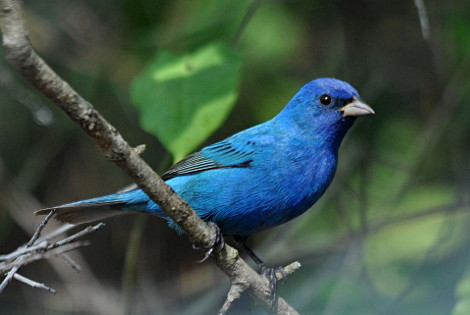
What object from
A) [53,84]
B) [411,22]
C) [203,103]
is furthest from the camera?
[411,22]

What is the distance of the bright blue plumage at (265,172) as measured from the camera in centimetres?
386

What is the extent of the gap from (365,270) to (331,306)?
1262 mm

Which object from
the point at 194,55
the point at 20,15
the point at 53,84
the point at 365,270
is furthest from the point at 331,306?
the point at 20,15

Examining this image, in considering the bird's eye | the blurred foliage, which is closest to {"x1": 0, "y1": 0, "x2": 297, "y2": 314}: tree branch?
the bird's eye

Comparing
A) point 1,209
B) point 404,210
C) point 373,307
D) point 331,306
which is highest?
point 1,209

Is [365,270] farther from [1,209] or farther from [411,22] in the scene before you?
[1,209]

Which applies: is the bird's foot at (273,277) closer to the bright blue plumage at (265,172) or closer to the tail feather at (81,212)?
the bright blue plumage at (265,172)

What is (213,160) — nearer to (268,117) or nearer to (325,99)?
(325,99)

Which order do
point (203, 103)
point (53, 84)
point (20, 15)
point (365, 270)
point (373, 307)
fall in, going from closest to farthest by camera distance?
1. point (20, 15)
2. point (53, 84)
3. point (373, 307)
4. point (203, 103)
5. point (365, 270)

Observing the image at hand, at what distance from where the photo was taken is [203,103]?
12.9 ft

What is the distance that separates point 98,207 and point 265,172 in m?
1.00

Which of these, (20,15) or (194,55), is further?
(194,55)

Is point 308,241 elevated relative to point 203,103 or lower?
lower

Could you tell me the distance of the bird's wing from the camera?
13.4ft
